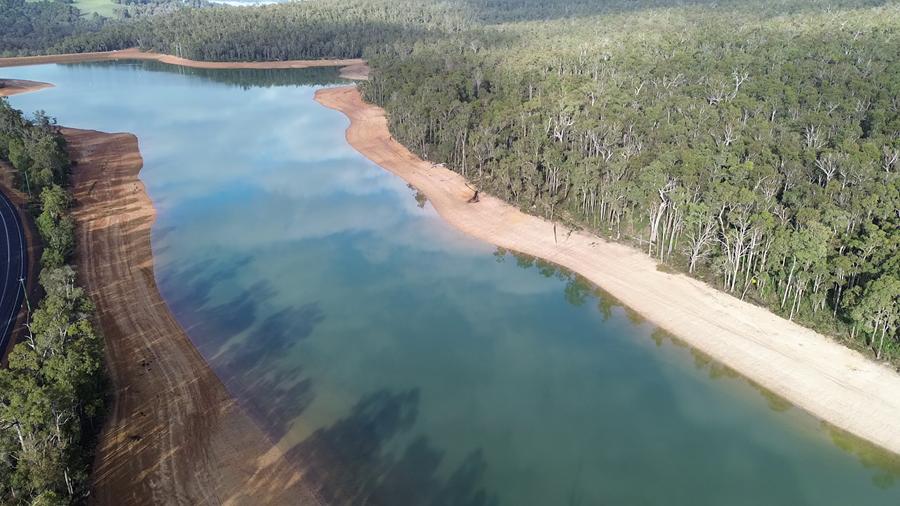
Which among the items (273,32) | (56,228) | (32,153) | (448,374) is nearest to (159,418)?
(448,374)

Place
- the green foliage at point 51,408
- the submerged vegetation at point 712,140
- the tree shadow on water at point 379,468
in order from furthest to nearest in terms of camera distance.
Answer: the submerged vegetation at point 712,140, the tree shadow on water at point 379,468, the green foliage at point 51,408

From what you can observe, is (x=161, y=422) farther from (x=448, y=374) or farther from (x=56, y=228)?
(x=56, y=228)

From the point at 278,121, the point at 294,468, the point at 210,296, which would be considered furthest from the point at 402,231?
the point at 278,121

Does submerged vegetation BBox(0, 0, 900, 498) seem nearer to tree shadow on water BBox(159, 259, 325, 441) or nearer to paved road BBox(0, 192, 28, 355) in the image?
paved road BBox(0, 192, 28, 355)

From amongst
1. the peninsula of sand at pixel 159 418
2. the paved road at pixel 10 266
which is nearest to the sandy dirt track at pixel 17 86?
the paved road at pixel 10 266

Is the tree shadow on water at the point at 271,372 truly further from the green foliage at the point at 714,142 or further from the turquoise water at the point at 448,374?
the green foliage at the point at 714,142

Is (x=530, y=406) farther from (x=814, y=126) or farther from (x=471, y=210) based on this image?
(x=814, y=126)

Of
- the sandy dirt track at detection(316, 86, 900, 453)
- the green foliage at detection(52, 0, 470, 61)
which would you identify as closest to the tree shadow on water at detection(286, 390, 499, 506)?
the sandy dirt track at detection(316, 86, 900, 453)
